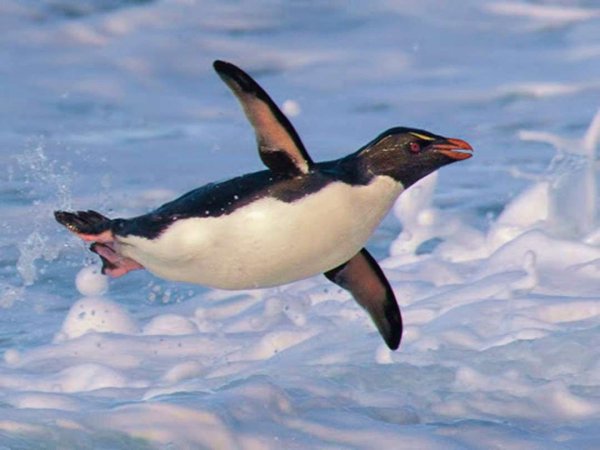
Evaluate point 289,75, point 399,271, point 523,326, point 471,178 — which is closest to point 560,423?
point 523,326

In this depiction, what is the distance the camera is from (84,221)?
15.5 feet

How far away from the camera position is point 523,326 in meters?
6.68

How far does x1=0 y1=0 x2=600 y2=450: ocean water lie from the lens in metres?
5.41

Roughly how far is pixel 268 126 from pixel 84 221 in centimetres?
65

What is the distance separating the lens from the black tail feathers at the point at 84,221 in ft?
15.4

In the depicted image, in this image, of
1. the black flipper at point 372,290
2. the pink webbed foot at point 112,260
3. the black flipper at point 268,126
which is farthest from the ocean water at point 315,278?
the black flipper at point 268,126

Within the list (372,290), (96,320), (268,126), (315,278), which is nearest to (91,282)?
(96,320)

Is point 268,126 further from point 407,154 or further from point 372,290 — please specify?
point 372,290

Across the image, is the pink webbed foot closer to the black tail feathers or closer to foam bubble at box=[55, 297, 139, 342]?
the black tail feathers

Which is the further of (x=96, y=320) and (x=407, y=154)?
(x=96, y=320)

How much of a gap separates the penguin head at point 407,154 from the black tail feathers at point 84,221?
810 millimetres

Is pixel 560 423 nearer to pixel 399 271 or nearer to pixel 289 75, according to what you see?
pixel 399 271

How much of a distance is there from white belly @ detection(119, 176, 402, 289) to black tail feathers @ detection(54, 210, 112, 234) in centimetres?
16

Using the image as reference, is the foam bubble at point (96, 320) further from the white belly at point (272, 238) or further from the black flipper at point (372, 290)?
the white belly at point (272, 238)
